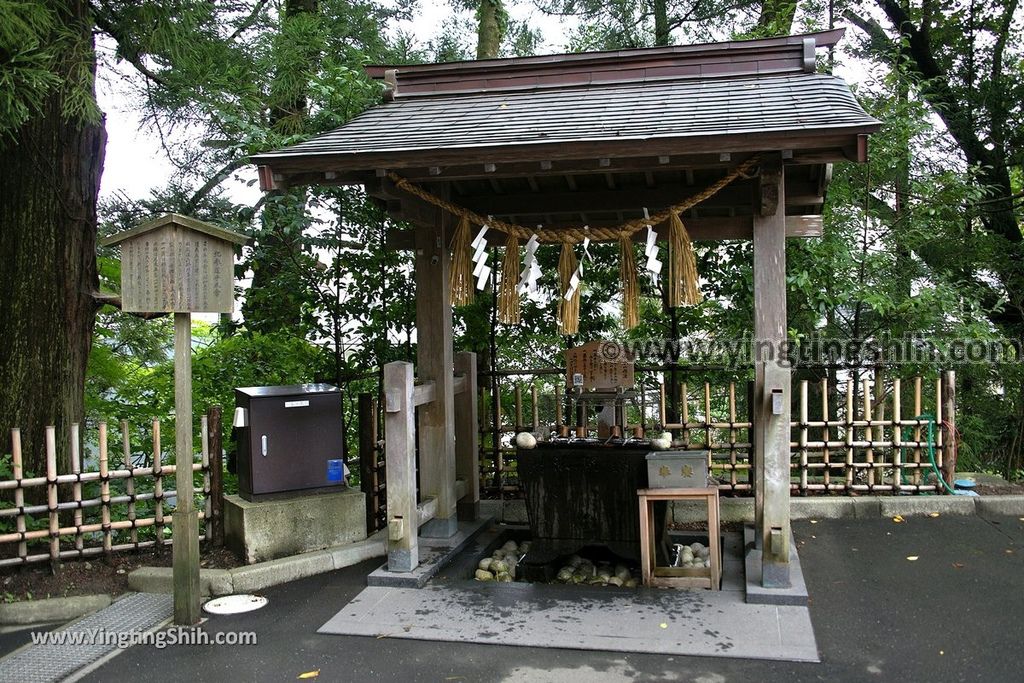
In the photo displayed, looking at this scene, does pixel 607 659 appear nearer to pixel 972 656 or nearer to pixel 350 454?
pixel 972 656

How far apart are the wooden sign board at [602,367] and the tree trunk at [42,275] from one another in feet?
14.2

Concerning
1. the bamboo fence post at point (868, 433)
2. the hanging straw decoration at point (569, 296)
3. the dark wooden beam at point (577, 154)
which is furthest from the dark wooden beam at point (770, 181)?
the bamboo fence post at point (868, 433)

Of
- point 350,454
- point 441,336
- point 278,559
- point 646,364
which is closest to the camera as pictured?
point 278,559

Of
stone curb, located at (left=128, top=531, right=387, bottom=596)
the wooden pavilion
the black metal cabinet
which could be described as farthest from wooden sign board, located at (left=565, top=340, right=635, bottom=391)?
stone curb, located at (left=128, top=531, right=387, bottom=596)

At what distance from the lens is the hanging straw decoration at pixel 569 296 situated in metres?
5.86

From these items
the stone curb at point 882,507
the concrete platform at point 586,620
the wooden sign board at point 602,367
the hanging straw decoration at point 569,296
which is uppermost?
the hanging straw decoration at point 569,296

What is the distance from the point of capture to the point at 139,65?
686 cm

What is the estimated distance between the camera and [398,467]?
5605 mm

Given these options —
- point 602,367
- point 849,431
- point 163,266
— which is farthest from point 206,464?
point 849,431

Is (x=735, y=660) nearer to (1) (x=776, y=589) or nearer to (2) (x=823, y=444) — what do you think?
(1) (x=776, y=589)

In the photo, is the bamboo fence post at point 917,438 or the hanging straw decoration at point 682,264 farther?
the bamboo fence post at point 917,438

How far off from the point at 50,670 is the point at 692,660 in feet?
11.9

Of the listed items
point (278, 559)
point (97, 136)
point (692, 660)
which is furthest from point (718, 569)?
point (97, 136)

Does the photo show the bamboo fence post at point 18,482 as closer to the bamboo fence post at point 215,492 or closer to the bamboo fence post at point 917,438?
the bamboo fence post at point 215,492
